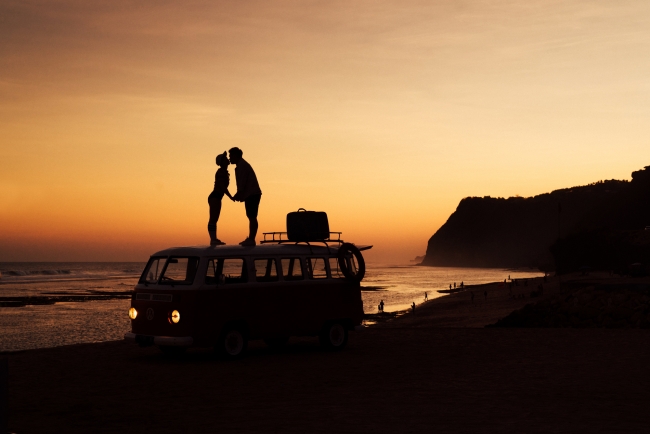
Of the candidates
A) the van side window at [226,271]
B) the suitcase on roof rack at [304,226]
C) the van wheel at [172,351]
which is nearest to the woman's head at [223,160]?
the suitcase on roof rack at [304,226]

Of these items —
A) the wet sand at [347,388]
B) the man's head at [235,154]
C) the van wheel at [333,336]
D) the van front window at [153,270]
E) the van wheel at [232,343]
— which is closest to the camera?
the wet sand at [347,388]

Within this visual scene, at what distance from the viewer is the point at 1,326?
162 ft

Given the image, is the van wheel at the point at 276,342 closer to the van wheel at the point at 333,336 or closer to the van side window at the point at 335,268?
the van wheel at the point at 333,336

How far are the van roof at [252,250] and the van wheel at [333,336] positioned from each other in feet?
5.60

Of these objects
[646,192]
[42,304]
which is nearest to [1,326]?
[42,304]

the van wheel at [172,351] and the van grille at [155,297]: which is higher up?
the van grille at [155,297]

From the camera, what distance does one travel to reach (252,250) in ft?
51.2

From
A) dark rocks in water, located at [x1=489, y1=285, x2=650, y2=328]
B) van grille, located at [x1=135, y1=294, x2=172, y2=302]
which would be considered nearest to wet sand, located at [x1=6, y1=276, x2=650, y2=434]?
van grille, located at [x1=135, y1=294, x2=172, y2=302]

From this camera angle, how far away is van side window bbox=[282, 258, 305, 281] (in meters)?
16.4

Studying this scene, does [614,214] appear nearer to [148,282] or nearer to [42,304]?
[42,304]

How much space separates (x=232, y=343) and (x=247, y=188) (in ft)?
11.7

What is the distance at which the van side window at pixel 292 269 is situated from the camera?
645 inches

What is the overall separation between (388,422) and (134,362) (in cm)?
763

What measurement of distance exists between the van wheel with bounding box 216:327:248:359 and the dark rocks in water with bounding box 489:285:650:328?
15.8 meters
